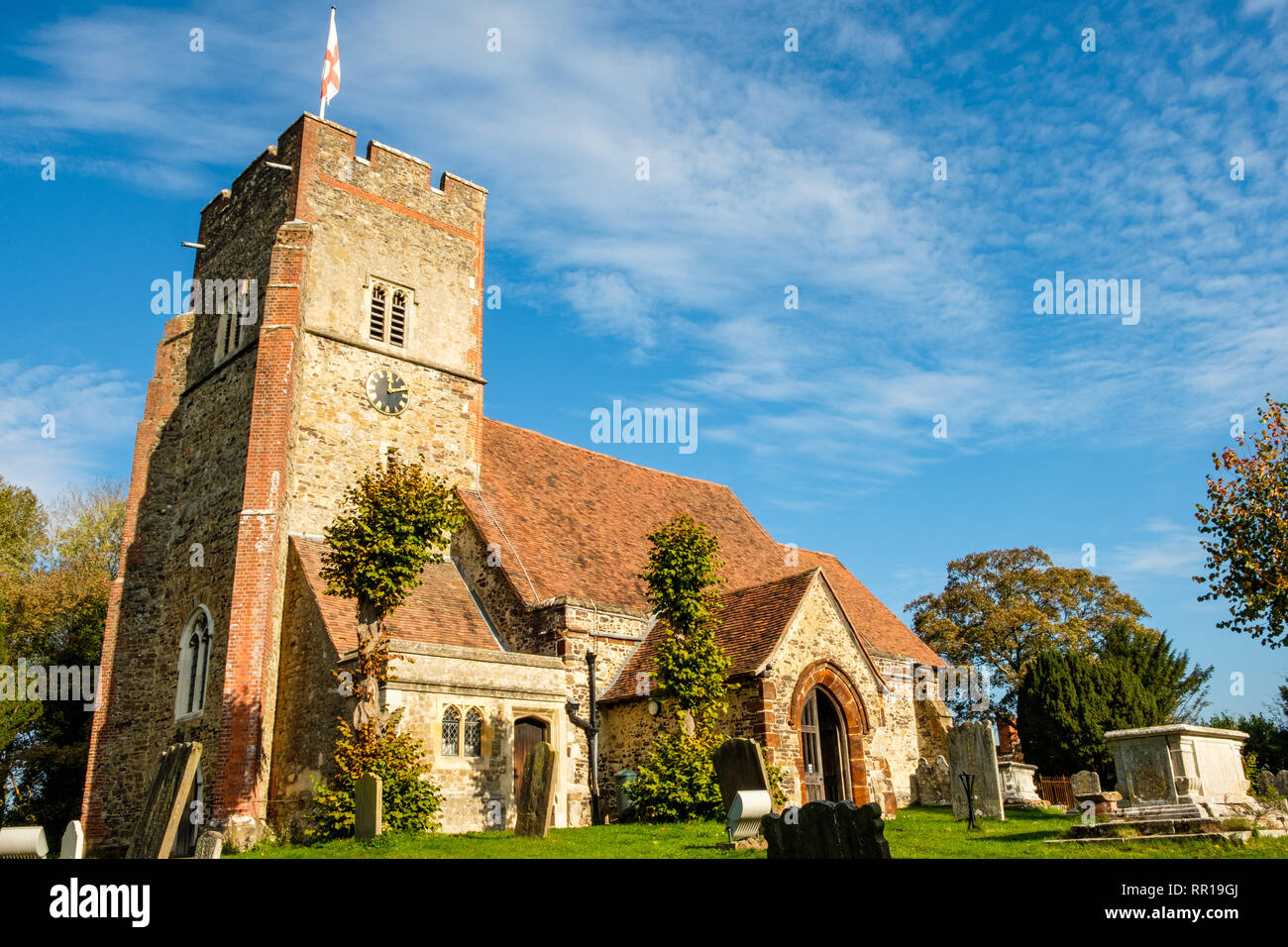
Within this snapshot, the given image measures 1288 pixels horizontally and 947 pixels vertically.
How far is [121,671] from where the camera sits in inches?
895

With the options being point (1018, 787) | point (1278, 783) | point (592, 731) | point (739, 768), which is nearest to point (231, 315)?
point (592, 731)

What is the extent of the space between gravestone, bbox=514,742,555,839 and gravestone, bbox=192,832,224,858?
5.68 m

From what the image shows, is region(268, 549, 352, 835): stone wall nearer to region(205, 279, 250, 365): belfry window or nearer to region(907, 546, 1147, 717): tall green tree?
region(205, 279, 250, 365): belfry window

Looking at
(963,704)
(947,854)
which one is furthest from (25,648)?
(963,704)

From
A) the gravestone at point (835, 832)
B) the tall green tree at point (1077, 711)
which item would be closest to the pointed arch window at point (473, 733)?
the gravestone at point (835, 832)

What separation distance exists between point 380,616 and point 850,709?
36.0 feet

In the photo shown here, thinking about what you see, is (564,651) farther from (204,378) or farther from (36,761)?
(36,761)

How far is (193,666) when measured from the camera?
21266 millimetres

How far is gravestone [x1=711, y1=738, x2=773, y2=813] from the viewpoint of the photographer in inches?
567

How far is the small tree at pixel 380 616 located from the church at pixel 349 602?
3.01 ft

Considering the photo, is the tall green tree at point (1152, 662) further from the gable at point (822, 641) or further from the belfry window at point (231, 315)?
the belfry window at point (231, 315)

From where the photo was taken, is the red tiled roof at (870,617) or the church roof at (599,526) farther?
the red tiled roof at (870,617)

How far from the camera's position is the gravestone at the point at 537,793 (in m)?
14.6

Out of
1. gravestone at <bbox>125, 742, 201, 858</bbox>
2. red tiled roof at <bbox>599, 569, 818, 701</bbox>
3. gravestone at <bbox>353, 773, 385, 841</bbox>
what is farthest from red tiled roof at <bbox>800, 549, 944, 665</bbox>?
gravestone at <bbox>125, 742, 201, 858</bbox>
